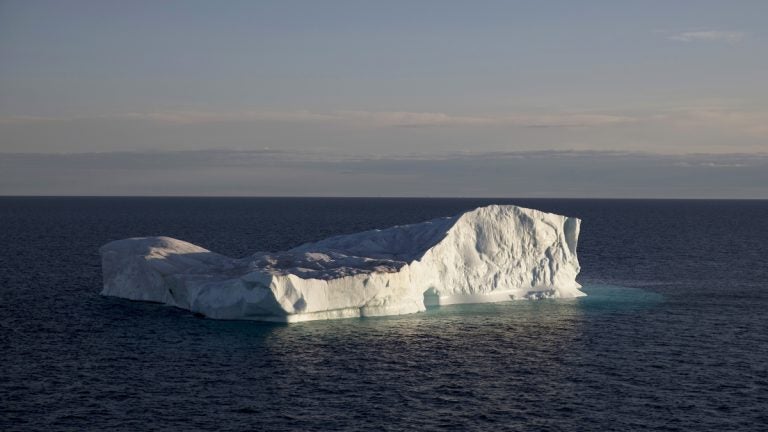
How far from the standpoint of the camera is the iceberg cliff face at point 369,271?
50844 mm

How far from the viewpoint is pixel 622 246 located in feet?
361

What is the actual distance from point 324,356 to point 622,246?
254 feet

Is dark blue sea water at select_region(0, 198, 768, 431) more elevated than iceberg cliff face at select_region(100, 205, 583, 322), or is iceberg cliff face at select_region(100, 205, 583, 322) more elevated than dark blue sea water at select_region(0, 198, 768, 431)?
iceberg cliff face at select_region(100, 205, 583, 322)

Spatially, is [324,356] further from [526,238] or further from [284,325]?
[526,238]

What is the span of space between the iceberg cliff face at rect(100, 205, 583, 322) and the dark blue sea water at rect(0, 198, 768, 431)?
4.96 feet

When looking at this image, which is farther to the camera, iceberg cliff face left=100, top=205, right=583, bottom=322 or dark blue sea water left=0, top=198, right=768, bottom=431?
iceberg cliff face left=100, top=205, right=583, bottom=322

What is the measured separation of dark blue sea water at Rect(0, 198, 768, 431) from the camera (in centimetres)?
3266

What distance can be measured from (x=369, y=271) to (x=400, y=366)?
42.1 ft

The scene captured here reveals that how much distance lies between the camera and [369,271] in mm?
52438

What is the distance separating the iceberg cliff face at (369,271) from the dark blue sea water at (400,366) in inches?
59.5

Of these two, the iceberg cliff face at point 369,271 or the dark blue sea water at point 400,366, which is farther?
the iceberg cliff face at point 369,271

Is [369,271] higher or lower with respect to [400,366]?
higher

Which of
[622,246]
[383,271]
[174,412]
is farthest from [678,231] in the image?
[174,412]

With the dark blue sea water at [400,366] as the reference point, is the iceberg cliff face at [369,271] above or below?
above
